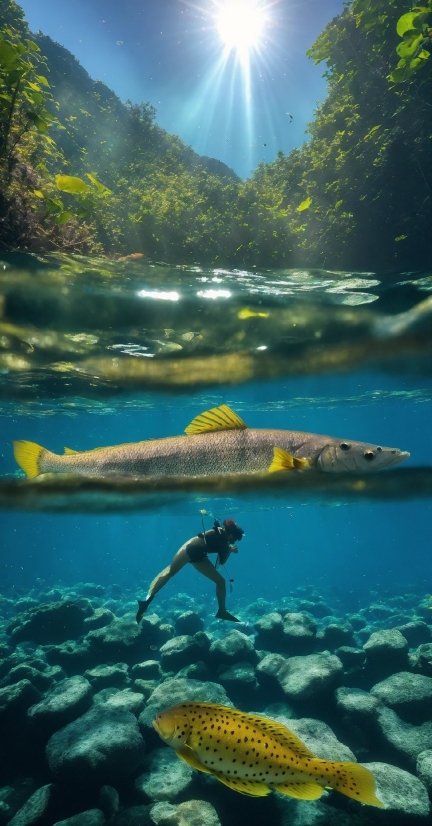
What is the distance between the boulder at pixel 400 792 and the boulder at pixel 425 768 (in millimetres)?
238

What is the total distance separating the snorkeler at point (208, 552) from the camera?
751cm

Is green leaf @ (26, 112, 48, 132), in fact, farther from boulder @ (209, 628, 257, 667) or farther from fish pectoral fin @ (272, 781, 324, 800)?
boulder @ (209, 628, 257, 667)

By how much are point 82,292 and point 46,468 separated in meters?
5.09

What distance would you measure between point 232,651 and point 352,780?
8501 millimetres

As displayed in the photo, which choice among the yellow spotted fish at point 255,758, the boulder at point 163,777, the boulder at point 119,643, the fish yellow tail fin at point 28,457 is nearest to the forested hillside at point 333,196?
the fish yellow tail fin at point 28,457

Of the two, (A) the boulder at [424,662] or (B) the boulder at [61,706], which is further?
(A) the boulder at [424,662]

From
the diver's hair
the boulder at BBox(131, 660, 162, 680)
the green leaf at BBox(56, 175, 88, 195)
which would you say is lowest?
the boulder at BBox(131, 660, 162, 680)

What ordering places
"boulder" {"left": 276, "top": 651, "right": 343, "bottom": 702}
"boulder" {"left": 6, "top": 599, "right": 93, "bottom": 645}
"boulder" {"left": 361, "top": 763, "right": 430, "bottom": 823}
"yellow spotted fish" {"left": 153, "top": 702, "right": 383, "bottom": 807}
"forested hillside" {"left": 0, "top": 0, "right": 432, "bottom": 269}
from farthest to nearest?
"boulder" {"left": 6, "top": 599, "right": 93, "bottom": 645}, "forested hillside" {"left": 0, "top": 0, "right": 432, "bottom": 269}, "boulder" {"left": 276, "top": 651, "right": 343, "bottom": 702}, "boulder" {"left": 361, "top": 763, "right": 430, "bottom": 823}, "yellow spotted fish" {"left": 153, "top": 702, "right": 383, "bottom": 807}

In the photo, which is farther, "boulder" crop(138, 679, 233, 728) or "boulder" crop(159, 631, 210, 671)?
"boulder" crop(159, 631, 210, 671)

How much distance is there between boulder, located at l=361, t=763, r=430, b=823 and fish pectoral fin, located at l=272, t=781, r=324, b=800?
11.0 feet

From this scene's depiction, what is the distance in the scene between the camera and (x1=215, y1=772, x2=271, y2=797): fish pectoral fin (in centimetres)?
277

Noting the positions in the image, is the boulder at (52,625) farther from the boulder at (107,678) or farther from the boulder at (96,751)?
the boulder at (96,751)

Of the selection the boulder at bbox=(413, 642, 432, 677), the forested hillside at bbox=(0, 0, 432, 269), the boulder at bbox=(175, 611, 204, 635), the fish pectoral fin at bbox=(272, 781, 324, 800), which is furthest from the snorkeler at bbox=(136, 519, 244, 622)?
the boulder at bbox=(175, 611, 204, 635)

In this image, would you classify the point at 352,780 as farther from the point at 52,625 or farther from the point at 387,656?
the point at 52,625
